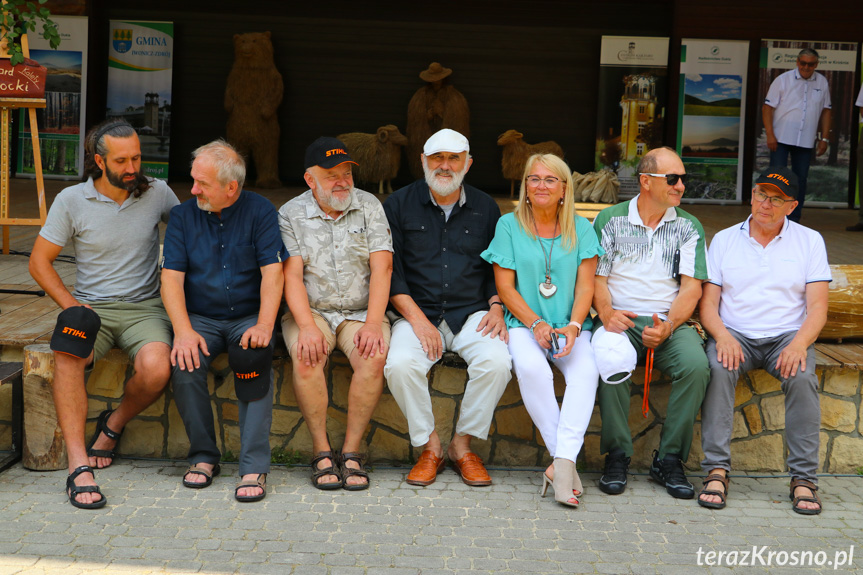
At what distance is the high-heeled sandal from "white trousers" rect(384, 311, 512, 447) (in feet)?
1.16

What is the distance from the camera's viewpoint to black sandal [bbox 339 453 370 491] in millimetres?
3400

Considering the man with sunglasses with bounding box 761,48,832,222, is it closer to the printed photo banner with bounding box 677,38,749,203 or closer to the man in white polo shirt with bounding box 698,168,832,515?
the printed photo banner with bounding box 677,38,749,203

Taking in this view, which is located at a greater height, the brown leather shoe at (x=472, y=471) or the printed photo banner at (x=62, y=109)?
the printed photo banner at (x=62, y=109)

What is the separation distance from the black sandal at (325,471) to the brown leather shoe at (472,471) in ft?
1.60

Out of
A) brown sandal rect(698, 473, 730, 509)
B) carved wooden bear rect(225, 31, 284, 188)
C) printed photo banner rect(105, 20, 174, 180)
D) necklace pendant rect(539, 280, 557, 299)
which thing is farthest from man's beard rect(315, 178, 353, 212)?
printed photo banner rect(105, 20, 174, 180)

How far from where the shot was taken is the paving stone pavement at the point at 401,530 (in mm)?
2756

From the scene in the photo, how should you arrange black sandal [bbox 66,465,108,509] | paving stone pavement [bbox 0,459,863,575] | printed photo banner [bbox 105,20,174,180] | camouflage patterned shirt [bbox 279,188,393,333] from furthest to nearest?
printed photo banner [bbox 105,20,174,180]
camouflage patterned shirt [bbox 279,188,393,333]
black sandal [bbox 66,465,108,509]
paving stone pavement [bbox 0,459,863,575]

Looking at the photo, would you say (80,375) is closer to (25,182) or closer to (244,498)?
(244,498)

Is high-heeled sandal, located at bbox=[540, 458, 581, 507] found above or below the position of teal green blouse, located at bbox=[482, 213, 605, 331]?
below

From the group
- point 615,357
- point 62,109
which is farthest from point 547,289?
point 62,109

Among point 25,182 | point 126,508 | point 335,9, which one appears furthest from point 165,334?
point 335,9

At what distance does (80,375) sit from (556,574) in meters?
1.91

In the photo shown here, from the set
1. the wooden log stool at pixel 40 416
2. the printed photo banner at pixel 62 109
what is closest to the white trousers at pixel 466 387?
the wooden log stool at pixel 40 416

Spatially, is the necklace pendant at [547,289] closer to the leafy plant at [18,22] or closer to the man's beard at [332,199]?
the man's beard at [332,199]
